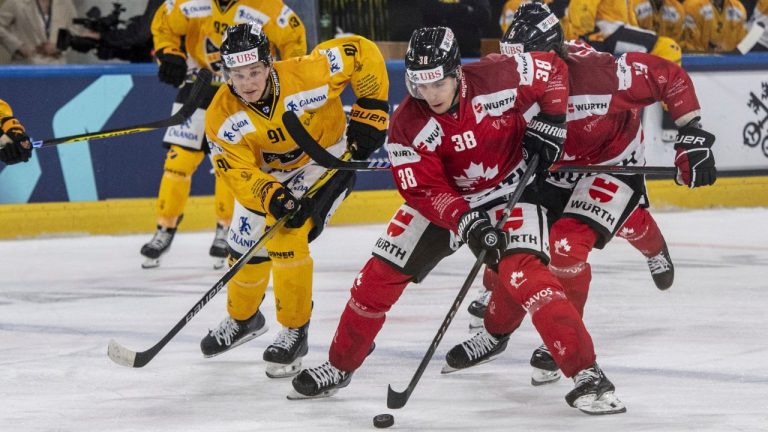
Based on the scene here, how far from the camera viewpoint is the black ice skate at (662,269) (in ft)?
17.7

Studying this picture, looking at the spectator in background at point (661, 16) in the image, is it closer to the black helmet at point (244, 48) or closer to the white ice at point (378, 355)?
the white ice at point (378, 355)

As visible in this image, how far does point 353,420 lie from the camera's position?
3.74 meters

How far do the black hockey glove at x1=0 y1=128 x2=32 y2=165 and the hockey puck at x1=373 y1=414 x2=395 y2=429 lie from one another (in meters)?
2.51

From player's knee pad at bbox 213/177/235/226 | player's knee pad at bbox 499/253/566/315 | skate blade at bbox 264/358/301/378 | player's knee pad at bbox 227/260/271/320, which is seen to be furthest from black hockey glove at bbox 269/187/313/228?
player's knee pad at bbox 213/177/235/226

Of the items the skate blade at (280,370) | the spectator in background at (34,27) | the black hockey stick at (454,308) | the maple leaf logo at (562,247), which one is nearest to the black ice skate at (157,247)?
the spectator in background at (34,27)

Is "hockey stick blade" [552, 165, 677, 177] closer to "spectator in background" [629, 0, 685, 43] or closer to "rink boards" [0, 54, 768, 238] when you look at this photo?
"rink boards" [0, 54, 768, 238]

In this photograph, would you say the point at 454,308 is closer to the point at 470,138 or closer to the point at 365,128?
the point at 470,138

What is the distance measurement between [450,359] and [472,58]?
4.59 metres

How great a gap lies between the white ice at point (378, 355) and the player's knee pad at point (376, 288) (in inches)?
10.7

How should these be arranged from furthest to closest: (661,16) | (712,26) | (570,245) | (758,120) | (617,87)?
(712,26) → (661,16) → (758,120) → (617,87) → (570,245)

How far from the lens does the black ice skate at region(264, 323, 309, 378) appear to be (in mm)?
4363

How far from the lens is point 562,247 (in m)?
4.37

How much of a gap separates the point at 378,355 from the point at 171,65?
2.82m

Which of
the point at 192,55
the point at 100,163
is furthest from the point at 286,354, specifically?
the point at 100,163
